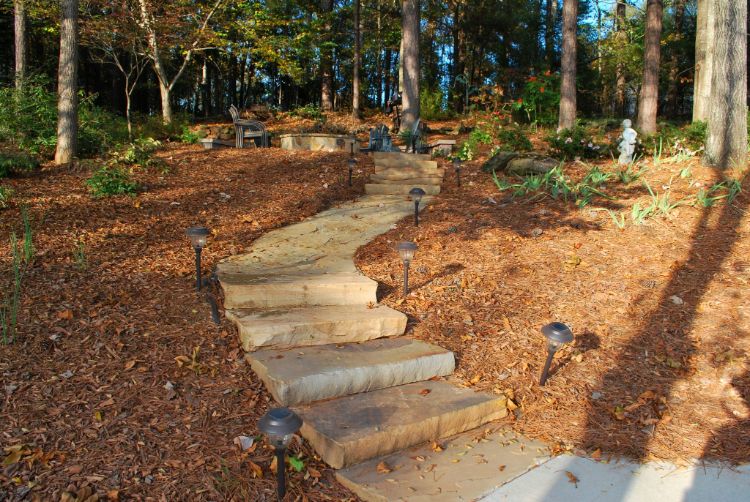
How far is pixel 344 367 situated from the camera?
10.8 feet

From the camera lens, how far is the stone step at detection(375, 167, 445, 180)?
8.66 metres

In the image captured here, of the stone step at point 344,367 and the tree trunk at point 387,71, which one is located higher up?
the tree trunk at point 387,71

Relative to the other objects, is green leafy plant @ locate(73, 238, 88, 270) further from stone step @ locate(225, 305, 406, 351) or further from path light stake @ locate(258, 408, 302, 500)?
path light stake @ locate(258, 408, 302, 500)

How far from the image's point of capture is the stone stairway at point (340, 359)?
114 inches

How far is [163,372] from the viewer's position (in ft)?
10.3

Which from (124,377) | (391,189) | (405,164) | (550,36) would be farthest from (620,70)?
(124,377)

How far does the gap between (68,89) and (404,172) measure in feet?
16.3

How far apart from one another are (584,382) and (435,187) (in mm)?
5060

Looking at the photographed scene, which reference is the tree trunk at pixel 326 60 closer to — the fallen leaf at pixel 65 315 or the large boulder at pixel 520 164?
the large boulder at pixel 520 164

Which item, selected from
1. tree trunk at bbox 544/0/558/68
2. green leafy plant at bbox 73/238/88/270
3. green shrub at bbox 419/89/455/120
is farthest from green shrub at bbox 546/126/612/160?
tree trunk at bbox 544/0/558/68

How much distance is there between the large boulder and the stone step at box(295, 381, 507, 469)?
5487 mm

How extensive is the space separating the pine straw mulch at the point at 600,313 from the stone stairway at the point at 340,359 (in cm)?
28

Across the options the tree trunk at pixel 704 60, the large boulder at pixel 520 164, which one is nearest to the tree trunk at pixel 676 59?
the tree trunk at pixel 704 60

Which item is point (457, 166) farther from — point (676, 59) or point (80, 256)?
point (676, 59)
